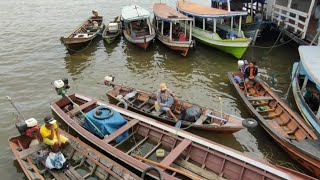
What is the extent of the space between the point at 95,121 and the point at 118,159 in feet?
6.38

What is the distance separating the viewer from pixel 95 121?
9.69 metres

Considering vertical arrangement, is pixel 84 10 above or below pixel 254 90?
above

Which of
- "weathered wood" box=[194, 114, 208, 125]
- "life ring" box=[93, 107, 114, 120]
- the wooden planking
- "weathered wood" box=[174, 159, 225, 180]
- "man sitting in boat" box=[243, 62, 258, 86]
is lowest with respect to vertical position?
"weathered wood" box=[174, 159, 225, 180]

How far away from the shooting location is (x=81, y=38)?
17.9 metres

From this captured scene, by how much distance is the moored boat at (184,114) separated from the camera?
384 inches

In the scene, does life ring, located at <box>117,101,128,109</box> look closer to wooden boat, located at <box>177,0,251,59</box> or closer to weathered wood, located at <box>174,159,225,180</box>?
weathered wood, located at <box>174,159,225,180</box>

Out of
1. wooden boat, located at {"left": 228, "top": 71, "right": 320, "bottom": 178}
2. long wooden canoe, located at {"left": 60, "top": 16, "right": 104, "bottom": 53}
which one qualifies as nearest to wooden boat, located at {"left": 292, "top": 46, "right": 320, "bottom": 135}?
wooden boat, located at {"left": 228, "top": 71, "right": 320, "bottom": 178}

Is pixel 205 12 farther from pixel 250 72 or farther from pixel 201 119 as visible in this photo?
pixel 201 119

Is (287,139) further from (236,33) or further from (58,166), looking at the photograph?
(236,33)

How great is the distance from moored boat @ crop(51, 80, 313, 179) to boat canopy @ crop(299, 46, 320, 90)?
3.88m

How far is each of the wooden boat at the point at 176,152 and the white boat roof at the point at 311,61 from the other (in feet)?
13.0

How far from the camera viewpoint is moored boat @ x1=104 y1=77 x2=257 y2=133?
9.77 metres

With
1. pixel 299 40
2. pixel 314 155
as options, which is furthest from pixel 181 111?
pixel 299 40

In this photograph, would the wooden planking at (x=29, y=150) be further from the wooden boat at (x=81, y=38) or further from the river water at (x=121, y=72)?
the wooden boat at (x=81, y=38)
